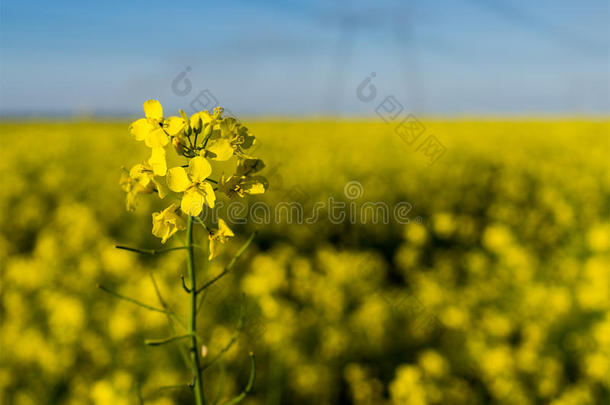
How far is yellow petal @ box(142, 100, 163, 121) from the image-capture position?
85cm

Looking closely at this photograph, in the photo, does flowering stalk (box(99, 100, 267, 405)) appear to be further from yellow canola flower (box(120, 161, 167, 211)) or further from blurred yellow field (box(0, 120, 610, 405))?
blurred yellow field (box(0, 120, 610, 405))

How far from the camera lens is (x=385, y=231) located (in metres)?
5.20

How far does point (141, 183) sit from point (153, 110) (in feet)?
0.47

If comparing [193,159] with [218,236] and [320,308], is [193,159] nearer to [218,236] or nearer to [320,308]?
[218,236]

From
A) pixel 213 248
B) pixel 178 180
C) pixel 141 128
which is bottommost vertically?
pixel 213 248

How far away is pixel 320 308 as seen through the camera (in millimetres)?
3066

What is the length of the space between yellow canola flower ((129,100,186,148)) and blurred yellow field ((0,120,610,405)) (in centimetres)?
53

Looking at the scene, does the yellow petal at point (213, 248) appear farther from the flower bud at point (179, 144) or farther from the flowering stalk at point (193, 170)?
the flower bud at point (179, 144)

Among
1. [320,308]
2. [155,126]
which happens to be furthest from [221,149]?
[320,308]

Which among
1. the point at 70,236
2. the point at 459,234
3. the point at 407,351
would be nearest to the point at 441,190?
the point at 459,234

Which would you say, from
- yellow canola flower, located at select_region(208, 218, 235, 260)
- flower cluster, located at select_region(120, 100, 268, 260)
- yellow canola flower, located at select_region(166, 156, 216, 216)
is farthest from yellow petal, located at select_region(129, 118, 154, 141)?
yellow canola flower, located at select_region(208, 218, 235, 260)

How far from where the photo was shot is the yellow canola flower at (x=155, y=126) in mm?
835

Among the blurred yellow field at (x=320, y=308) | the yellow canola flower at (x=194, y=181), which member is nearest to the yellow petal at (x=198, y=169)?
the yellow canola flower at (x=194, y=181)

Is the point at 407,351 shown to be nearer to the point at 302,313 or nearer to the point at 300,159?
the point at 302,313
